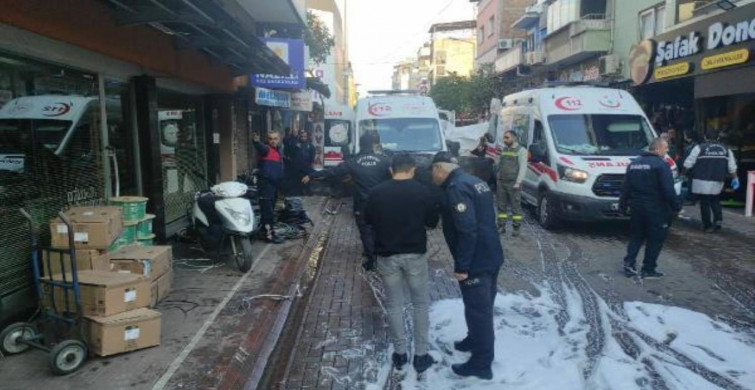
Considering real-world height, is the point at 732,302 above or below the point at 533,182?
below

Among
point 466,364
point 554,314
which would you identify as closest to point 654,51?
point 554,314

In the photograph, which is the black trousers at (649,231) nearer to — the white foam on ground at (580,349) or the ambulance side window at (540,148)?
the white foam on ground at (580,349)

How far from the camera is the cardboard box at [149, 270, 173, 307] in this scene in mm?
5922

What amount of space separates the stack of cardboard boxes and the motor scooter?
1.59 m

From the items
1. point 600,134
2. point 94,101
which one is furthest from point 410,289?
point 600,134

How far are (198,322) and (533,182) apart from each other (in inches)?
294

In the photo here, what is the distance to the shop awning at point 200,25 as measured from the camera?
19.3 feet

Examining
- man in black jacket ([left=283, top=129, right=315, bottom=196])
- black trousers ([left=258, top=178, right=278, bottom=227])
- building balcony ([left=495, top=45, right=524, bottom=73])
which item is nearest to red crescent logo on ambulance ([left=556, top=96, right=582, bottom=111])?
man in black jacket ([left=283, top=129, right=315, bottom=196])

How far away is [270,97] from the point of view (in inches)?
580

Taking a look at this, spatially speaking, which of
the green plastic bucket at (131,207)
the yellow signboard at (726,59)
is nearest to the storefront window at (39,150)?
the green plastic bucket at (131,207)

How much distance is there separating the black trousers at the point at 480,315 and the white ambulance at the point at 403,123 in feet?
28.5

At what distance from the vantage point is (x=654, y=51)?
656 inches

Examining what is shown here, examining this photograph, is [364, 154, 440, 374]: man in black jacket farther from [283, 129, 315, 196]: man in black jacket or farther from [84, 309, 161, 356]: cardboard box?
[283, 129, 315, 196]: man in black jacket

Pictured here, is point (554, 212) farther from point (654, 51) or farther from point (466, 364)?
point (654, 51)
